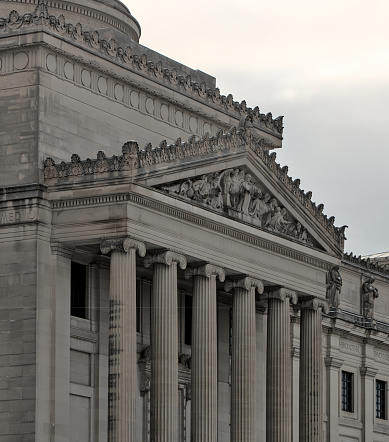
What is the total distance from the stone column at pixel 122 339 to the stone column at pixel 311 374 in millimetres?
13909

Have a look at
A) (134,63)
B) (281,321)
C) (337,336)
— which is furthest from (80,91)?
(337,336)

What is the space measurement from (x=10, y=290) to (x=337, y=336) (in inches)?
1323

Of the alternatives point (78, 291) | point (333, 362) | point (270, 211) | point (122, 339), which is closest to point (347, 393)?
point (333, 362)

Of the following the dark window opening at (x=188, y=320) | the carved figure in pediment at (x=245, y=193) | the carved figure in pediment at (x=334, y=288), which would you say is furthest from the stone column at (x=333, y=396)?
the carved figure in pediment at (x=245, y=193)

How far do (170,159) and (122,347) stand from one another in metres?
8.27

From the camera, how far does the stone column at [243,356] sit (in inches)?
2972

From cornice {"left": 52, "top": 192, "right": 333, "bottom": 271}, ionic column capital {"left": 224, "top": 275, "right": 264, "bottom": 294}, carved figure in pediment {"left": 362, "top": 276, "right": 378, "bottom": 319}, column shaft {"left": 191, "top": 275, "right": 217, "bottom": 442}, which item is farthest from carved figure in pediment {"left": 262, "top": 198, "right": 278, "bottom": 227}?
carved figure in pediment {"left": 362, "top": 276, "right": 378, "bottom": 319}

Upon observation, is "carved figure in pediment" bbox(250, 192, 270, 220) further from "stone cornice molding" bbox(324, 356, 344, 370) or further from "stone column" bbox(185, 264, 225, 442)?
"stone cornice molding" bbox(324, 356, 344, 370)

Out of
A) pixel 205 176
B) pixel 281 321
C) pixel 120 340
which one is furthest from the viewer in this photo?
pixel 281 321

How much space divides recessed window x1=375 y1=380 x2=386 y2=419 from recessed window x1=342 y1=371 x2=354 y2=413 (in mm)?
2317

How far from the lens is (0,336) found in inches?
2741

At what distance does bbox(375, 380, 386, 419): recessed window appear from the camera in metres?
103

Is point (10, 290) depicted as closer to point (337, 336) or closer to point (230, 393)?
point (230, 393)

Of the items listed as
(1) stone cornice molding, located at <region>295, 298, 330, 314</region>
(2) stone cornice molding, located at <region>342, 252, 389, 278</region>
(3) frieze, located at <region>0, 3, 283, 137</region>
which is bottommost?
(1) stone cornice molding, located at <region>295, 298, 330, 314</region>
